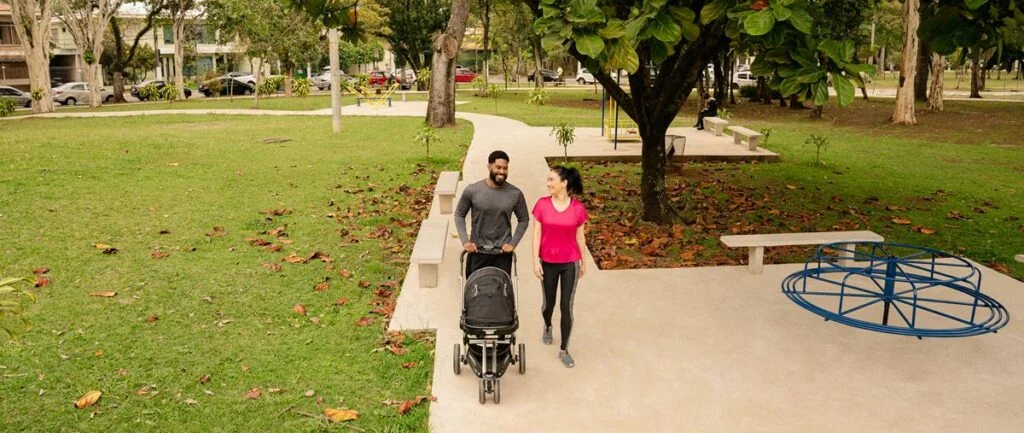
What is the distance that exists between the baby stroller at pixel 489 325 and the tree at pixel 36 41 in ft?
101

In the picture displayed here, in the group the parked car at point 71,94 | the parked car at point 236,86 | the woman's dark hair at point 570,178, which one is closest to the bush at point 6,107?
the parked car at point 71,94

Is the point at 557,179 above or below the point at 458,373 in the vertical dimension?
above

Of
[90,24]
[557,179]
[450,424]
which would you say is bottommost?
[450,424]

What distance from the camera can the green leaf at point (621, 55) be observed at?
528cm

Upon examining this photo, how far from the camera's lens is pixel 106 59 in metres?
55.6

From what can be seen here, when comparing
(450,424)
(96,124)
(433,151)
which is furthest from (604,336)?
(96,124)

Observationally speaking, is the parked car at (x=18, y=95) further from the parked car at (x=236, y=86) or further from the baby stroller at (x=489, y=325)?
the baby stroller at (x=489, y=325)

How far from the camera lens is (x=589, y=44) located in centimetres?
515

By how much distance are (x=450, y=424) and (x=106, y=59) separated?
194 feet

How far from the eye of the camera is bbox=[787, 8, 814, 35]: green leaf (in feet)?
15.8

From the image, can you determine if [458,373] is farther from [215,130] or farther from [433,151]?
[215,130]

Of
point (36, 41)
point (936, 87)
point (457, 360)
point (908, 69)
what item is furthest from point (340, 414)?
point (36, 41)

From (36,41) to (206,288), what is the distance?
94.2ft

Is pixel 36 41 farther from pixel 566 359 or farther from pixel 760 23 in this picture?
pixel 760 23
